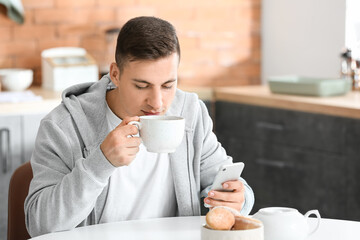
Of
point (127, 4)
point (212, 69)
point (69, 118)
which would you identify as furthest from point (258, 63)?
point (69, 118)

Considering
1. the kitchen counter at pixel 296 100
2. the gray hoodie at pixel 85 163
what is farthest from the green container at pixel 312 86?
the gray hoodie at pixel 85 163

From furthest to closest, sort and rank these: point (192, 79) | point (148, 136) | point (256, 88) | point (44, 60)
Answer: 1. point (192, 79)
2. point (256, 88)
3. point (44, 60)
4. point (148, 136)

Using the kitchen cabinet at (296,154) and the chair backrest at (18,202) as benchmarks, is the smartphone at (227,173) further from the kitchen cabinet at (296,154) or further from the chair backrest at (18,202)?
the kitchen cabinet at (296,154)

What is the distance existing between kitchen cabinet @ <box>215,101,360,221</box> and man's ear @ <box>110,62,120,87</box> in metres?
1.45

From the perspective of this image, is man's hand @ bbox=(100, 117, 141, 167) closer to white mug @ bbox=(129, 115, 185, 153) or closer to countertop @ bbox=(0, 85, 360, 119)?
white mug @ bbox=(129, 115, 185, 153)

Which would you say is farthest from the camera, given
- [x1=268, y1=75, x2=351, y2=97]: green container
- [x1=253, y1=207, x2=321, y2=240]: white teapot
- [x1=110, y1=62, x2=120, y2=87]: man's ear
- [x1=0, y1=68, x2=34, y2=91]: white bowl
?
[x1=0, y1=68, x2=34, y2=91]: white bowl

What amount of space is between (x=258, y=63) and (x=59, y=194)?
2807 millimetres

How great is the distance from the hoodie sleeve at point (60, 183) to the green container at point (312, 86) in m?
1.80

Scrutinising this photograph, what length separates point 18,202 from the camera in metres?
1.80

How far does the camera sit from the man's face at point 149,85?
1.62 metres

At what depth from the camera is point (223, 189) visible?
1637 mm

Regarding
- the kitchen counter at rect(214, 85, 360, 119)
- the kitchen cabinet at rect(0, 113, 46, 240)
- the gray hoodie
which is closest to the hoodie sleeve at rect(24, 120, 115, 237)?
the gray hoodie

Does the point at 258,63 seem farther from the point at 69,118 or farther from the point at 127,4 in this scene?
the point at 69,118

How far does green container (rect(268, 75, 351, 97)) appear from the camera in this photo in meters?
3.24
